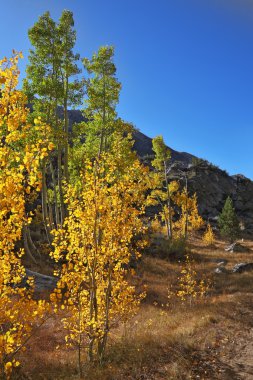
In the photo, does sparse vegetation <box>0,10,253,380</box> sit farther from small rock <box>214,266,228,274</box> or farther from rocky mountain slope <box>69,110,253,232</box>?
rocky mountain slope <box>69,110,253,232</box>

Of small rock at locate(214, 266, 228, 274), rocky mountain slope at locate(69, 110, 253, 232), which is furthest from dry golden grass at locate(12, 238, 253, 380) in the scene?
rocky mountain slope at locate(69, 110, 253, 232)

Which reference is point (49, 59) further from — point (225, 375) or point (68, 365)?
point (225, 375)

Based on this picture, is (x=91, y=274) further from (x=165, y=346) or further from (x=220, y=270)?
(x=220, y=270)

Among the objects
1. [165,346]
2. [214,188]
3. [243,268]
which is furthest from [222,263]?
[214,188]

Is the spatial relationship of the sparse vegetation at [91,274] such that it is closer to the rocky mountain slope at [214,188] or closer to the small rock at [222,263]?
the small rock at [222,263]

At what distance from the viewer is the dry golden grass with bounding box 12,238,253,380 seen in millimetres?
9016

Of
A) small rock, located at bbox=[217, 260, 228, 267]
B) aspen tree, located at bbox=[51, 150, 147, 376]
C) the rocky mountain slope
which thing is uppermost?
the rocky mountain slope

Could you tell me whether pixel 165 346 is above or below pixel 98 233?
below

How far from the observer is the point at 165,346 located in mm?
10719

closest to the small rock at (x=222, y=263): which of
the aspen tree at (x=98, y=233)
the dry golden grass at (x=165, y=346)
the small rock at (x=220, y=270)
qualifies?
the small rock at (x=220, y=270)

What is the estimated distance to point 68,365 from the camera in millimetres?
9586

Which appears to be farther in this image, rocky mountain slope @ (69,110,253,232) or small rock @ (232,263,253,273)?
rocky mountain slope @ (69,110,253,232)

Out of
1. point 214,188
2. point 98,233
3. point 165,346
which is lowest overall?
point 165,346

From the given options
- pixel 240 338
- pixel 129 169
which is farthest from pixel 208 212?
pixel 129 169
